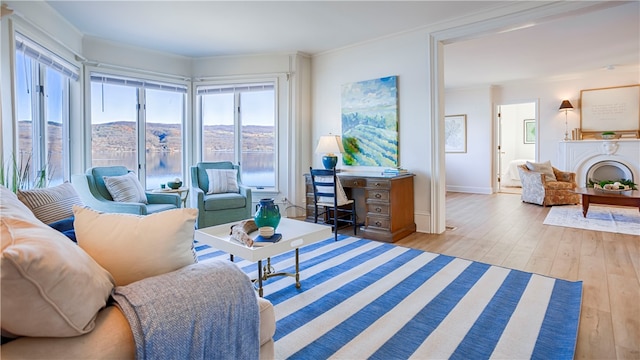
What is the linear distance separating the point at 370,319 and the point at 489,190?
691cm

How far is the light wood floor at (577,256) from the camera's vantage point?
194 centimetres

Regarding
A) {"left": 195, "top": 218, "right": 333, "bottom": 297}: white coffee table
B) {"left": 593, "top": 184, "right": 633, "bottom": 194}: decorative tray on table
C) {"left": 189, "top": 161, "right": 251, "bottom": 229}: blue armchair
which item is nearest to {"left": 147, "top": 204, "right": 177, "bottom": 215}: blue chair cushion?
{"left": 189, "top": 161, "right": 251, "bottom": 229}: blue armchair

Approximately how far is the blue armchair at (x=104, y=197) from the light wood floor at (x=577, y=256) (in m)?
2.77

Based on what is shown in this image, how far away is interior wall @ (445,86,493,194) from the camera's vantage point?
789cm

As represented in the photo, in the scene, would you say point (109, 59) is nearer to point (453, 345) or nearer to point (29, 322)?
point (29, 322)

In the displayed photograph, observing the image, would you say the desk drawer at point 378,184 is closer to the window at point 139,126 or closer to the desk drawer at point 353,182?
the desk drawer at point 353,182

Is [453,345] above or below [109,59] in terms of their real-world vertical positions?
below

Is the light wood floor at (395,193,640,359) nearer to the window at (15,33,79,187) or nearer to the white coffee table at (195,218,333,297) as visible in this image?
the white coffee table at (195,218,333,297)

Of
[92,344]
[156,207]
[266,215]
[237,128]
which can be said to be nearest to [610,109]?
[237,128]

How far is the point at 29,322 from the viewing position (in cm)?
82

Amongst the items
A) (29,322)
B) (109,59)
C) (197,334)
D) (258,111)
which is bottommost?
(197,334)

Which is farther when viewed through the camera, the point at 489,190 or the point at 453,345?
the point at 489,190

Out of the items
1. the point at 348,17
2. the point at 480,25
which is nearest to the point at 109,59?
the point at 348,17

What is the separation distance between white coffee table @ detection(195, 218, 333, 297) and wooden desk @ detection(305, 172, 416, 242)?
155 cm
